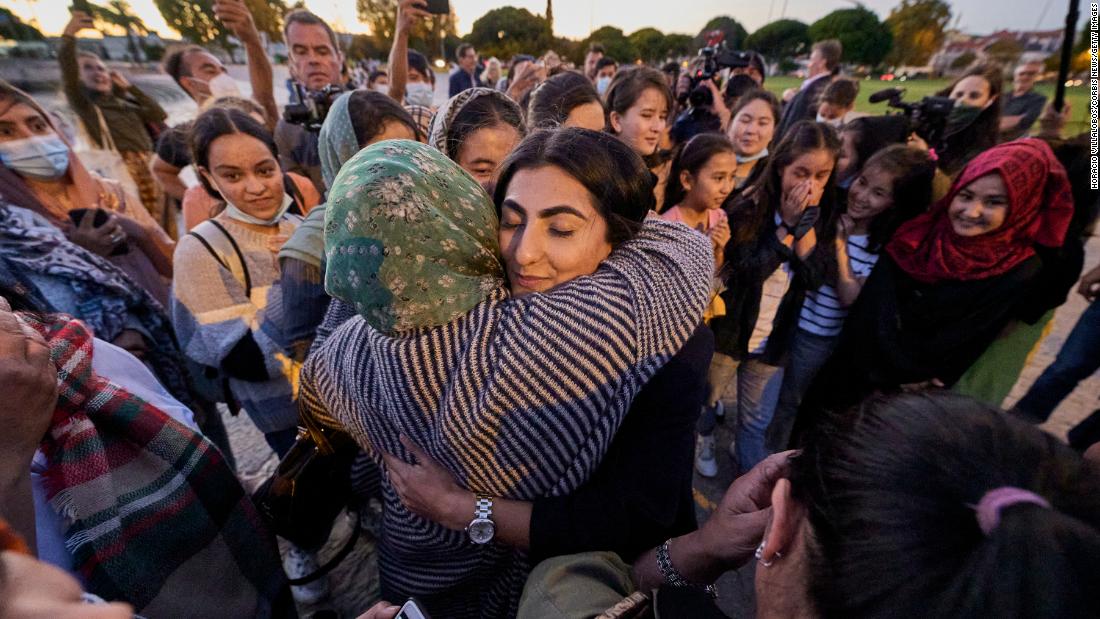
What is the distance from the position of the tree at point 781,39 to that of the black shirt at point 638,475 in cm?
6020

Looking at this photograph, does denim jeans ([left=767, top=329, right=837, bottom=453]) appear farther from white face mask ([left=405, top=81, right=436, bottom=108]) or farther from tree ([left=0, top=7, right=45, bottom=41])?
tree ([left=0, top=7, right=45, bottom=41])

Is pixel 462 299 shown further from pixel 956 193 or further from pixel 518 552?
pixel 956 193

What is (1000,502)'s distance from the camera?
0.52 meters

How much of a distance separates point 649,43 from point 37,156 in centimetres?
5600

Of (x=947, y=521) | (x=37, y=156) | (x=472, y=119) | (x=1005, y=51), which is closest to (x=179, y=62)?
(x=37, y=156)

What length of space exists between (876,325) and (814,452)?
1934mm

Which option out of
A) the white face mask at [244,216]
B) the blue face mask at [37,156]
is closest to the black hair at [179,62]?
the blue face mask at [37,156]

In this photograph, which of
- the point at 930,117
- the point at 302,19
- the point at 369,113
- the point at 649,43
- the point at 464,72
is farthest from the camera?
the point at 649,43

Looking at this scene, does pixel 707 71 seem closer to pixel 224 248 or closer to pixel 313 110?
pixel 313 110

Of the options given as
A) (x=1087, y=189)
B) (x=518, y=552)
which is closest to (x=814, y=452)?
(x=518, y=552)

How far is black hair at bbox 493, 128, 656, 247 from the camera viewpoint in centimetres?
116

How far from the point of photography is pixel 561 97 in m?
2.51

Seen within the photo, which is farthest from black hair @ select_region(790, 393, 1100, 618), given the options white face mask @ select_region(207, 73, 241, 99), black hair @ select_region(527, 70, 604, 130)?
white face mask @ select_region(207, 73, 241, 99)

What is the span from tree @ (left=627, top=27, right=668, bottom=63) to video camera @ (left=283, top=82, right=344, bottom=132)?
43.2m
